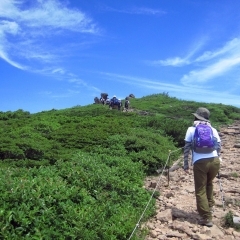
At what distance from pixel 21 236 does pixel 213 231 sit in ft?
11.6

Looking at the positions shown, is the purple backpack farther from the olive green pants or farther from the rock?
the rock

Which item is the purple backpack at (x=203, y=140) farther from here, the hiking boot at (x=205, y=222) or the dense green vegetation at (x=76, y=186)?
the dense green vegetation at (x=76, y=186)

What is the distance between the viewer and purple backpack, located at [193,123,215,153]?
6992 millimetres

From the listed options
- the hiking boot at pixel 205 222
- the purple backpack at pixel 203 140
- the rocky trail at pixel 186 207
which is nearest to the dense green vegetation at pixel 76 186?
the rocky trail at pixel 186 207

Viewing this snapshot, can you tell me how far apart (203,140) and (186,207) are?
1.90 m

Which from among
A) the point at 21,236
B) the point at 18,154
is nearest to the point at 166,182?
the point at 18,154

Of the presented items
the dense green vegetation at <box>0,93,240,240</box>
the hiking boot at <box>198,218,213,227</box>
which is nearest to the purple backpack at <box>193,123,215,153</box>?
the hiking boot at <box>198,218,213,227</box>

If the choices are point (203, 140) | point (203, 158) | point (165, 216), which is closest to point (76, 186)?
point (165, 216)

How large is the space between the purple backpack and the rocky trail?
1.47m

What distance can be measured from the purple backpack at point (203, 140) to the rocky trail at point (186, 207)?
147 cm

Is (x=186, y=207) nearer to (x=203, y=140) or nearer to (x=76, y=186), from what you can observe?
(x=203, y=140)

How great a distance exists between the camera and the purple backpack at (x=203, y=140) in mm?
6992

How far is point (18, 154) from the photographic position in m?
11.6

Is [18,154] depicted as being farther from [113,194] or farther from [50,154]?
[113,194]
